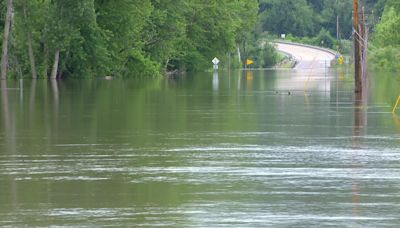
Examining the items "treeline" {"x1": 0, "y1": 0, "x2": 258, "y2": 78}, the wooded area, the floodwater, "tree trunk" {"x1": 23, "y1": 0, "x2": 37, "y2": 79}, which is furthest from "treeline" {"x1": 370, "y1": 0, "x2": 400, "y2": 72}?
the floodwater

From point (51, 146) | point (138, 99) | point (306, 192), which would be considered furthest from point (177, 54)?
point (306, 192)

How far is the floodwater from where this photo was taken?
1284 cm

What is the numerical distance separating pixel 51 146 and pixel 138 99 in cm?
1962

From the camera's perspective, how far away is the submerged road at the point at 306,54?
15075 centimetres

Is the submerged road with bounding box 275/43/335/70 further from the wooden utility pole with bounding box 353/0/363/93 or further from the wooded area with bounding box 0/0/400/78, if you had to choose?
the wooden utility pole with bounding box 353/0/363/93

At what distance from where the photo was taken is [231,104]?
1486 inches

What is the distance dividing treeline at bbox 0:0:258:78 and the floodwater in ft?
130

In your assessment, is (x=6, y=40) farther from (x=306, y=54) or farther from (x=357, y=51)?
(x=306, y=54)

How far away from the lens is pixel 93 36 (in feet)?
252

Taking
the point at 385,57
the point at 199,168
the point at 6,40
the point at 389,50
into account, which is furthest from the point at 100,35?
the point at 199,168

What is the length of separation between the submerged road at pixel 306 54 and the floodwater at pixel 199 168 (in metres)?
117

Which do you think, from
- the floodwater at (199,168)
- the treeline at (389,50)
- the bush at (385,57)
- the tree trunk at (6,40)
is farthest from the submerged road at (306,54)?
the floodwater at (199,168)

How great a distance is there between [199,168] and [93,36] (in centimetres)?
6004

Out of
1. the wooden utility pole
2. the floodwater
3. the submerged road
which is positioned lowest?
the floodwater
